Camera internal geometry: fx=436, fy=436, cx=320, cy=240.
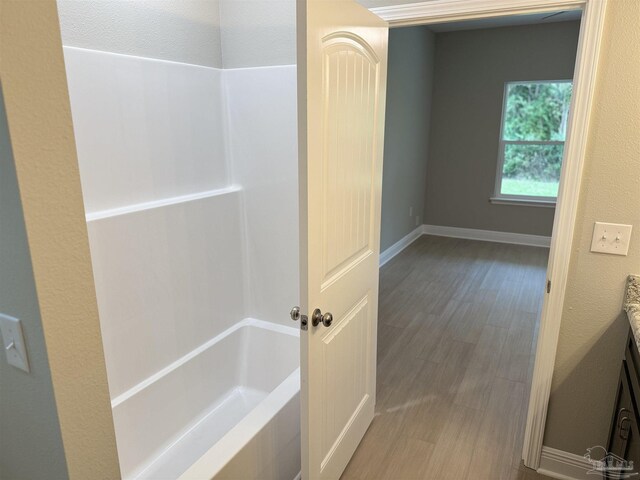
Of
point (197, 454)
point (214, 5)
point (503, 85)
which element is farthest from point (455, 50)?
point (197, 454)

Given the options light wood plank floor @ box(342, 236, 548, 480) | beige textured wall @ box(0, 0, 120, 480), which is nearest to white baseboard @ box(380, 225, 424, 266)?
light wood plank floor @ box(342, 236, 548, 480)

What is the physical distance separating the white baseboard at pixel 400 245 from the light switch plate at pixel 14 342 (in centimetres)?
408

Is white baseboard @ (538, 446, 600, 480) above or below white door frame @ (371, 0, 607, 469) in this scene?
below

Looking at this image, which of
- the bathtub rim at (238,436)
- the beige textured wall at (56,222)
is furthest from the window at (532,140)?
the beige textured wall at (56,222)

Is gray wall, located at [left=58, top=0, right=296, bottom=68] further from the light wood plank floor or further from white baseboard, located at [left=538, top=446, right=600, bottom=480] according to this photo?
white baseboard, located at [left=538, top=446, right=600, bottom=480]

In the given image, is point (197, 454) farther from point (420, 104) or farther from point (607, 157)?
point (420, 104)

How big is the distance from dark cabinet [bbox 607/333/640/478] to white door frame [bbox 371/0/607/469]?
0.85 feet

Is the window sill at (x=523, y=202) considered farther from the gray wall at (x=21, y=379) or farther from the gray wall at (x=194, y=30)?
the gray wall at (x=21, y=379)

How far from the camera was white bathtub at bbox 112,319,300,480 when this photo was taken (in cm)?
157

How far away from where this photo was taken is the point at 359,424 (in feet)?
6.89

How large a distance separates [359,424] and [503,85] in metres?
4.81

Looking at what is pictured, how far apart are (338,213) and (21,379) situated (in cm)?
103
